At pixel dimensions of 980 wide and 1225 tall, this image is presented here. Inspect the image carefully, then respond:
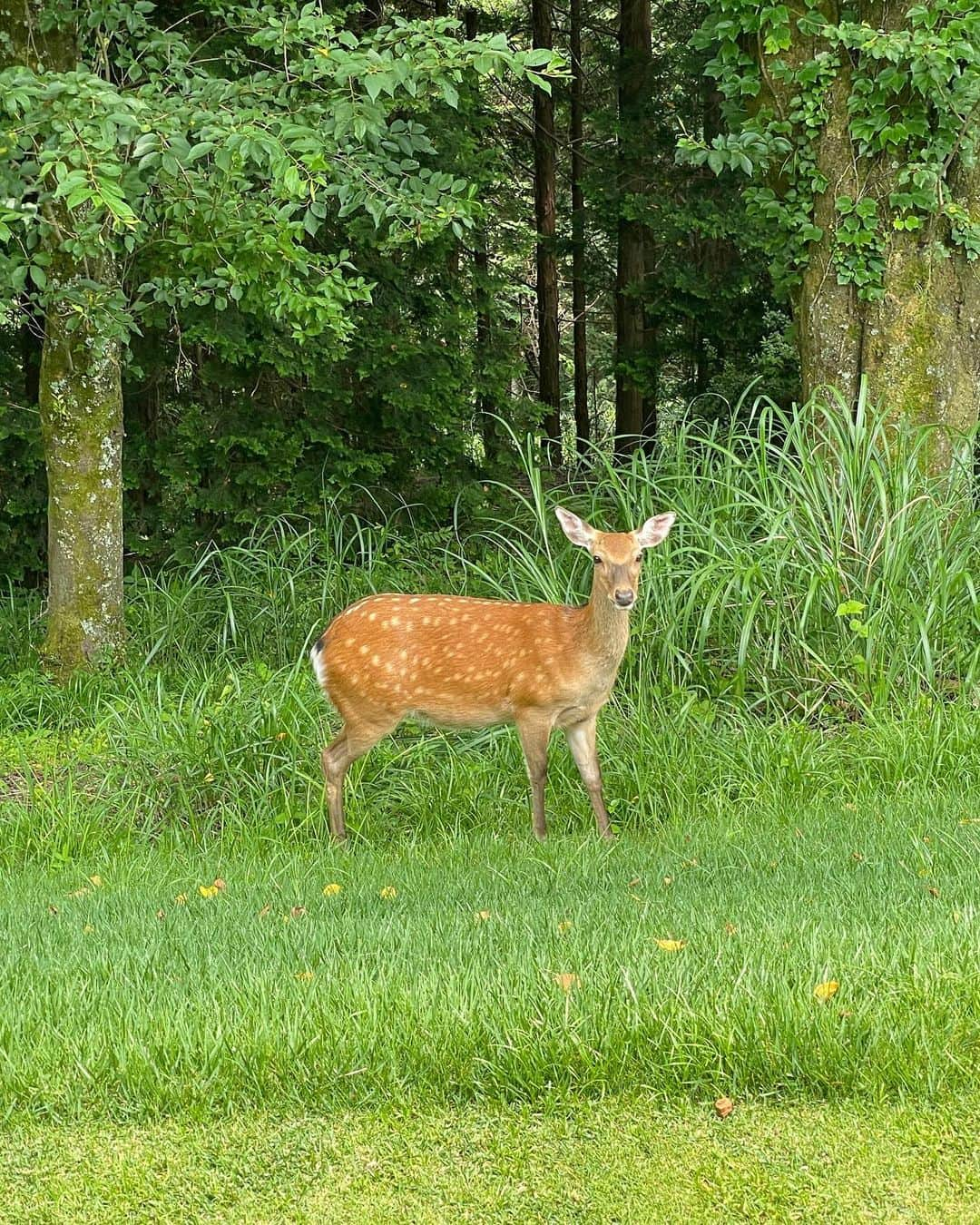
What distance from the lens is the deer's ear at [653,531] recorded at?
6.32m

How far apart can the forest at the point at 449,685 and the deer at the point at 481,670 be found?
0.24 ft

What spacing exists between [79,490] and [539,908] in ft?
16.1

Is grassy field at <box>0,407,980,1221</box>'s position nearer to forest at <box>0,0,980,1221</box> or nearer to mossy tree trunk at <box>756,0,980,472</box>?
forest at <box>0,0,980,1221</box>

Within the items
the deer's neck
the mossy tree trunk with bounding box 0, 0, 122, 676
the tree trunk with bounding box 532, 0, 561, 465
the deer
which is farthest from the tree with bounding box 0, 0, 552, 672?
the tree trunk with bounding box 532, 0, 561, 465

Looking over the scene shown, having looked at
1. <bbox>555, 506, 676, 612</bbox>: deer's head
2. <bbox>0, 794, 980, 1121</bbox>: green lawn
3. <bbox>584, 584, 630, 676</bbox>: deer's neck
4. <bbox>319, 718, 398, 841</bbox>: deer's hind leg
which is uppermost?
<bbox>555, 506, 676, 612</bbox>: deer's head

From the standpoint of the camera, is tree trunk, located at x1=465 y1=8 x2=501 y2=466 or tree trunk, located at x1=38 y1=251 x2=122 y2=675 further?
tree trunk, located at x1=465 y1=8 x2=501 y2=466

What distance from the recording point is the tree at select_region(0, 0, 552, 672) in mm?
5844

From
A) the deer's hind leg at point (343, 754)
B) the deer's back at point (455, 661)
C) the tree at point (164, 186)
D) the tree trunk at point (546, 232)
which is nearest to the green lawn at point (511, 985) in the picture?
the deer's hind leg at point (343, 754)

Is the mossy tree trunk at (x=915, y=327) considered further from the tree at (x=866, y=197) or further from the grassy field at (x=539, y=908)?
the grassy field at (x=539, y=908)

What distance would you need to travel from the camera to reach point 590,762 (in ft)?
21.7

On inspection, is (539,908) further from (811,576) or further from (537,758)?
(811,576)

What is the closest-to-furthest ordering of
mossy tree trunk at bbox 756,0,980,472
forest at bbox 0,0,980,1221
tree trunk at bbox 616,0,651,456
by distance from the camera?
forest at bbox 0,0,980,1221
mossy tree trunk at bbox 756,0,980,472
tree trunk at bbox 616,0,651,456

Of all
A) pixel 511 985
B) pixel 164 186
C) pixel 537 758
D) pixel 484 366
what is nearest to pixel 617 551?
pixel 537 758

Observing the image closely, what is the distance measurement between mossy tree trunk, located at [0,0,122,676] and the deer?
251 cm
